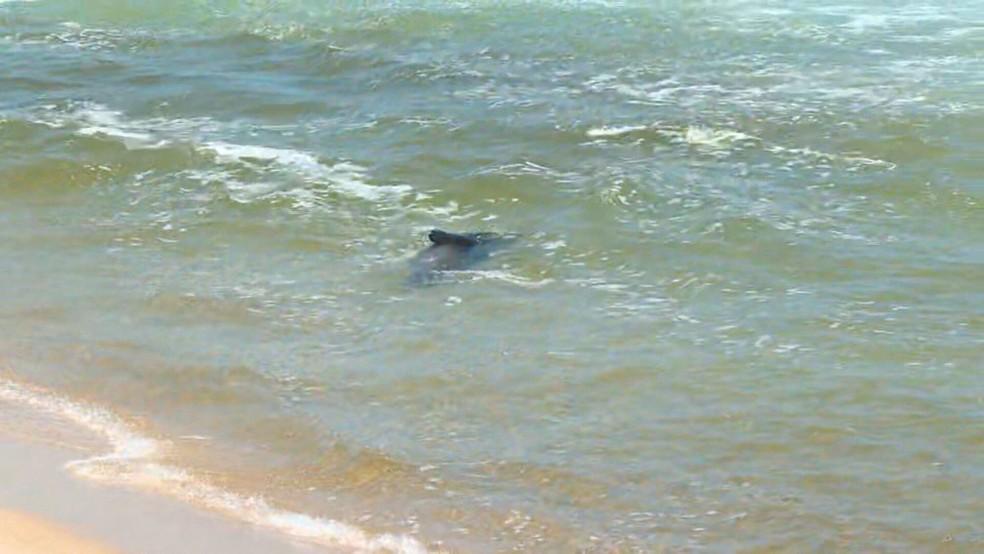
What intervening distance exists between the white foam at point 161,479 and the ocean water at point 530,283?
28mm

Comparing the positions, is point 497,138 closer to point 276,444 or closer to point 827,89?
point 827,89

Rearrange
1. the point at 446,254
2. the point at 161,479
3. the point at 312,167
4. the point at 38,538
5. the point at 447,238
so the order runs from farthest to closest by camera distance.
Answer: the point at 312,167 → the point at 447,238 → the point at 446,254 → the point at 161,479 → the point at 38,538

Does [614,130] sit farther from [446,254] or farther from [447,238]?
[446,254]

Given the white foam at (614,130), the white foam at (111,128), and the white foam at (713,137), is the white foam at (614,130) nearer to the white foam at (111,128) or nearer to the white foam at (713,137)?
the white foam at (713,137)

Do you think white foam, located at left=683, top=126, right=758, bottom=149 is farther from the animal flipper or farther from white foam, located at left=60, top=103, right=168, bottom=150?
white foam, located at left=60, top=103, right=168, bottom=150

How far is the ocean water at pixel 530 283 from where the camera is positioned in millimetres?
8547

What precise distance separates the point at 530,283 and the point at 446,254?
2.89 ft

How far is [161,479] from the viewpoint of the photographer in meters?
8.55

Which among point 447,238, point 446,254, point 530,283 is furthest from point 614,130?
point 530,283

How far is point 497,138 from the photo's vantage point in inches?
649

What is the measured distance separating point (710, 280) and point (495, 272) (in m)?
1.78

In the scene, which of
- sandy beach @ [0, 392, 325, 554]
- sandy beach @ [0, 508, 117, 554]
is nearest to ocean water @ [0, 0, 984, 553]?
sandy beach @ [0, 392, 325, 554]

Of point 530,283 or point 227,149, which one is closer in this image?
point 530,283

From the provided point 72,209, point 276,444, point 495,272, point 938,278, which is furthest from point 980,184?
point 72,209
